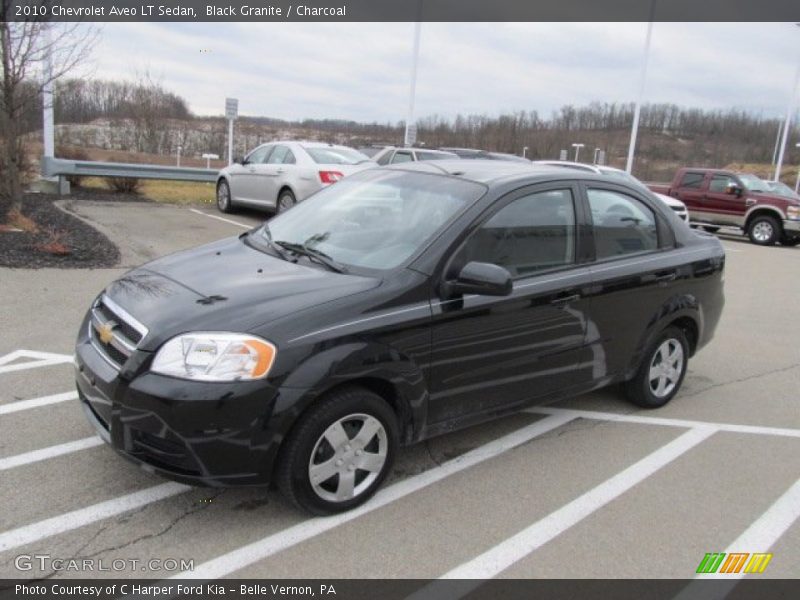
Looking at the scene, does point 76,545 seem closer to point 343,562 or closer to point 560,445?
point 343,562

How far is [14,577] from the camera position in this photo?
2627mm

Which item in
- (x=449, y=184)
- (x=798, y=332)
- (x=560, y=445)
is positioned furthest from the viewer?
(x=798, y=332)

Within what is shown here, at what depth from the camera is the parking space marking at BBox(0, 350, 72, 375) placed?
480 centimetres

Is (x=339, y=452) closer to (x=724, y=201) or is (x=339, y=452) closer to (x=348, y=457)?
(x=348, y=457)

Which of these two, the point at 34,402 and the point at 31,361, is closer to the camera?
the point at 34,402

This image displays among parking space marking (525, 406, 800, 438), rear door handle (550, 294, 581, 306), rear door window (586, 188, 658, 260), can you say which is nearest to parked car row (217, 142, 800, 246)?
rear door window (586, 188, 658, 260)

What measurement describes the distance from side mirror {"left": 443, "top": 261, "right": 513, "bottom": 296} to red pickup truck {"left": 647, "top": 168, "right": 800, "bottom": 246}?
1714 centimetres

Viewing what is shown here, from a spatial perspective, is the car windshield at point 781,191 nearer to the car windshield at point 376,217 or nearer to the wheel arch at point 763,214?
the wheel arch at point 763,214

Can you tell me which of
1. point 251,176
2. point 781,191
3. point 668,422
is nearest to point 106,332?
point 668,422

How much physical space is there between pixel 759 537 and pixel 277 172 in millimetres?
10763

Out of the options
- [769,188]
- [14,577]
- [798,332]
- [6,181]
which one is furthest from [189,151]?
[14,577]

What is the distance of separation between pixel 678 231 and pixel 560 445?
6.40 feet

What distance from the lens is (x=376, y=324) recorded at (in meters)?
3.15

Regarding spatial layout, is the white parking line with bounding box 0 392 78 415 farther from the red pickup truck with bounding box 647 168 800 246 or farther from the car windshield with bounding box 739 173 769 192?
the car windshield with bounding box 739 173 769 192
